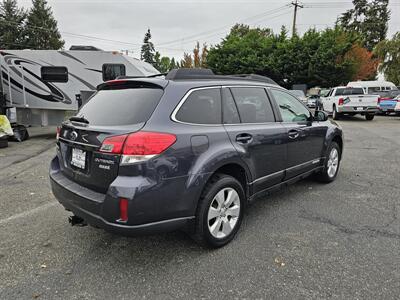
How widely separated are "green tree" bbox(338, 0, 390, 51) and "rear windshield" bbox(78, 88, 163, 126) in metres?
57.3

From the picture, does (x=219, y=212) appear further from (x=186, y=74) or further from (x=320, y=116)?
(x=320, y=116)

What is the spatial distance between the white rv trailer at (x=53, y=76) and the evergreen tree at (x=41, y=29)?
128ft

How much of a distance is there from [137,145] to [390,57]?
3616 centimetres

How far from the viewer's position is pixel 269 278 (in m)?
2.56

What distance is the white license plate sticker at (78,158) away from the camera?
2762 millimetres

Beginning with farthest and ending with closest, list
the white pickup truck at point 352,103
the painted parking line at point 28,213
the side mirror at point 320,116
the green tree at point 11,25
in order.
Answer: the green tree at point 11,25 < the white pickup truck at point 352,103 < the side mirror at point 320,116 < the painted parking line at point 28,213

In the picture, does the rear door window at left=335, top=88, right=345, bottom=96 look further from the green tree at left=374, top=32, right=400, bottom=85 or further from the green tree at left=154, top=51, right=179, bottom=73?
the green tree at left=154, top=51, right=179, bottom=73

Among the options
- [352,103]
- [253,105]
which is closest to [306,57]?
[352,103]

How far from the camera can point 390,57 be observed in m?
31.1

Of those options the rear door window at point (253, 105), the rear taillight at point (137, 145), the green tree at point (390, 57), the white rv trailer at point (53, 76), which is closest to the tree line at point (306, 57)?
the green tree at point (390, 57)

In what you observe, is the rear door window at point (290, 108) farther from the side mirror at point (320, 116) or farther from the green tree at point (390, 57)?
the green tree at point (390, 57)

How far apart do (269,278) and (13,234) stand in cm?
277

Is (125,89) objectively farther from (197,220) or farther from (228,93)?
(197,220)

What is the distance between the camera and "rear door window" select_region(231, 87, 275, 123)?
3.38 m
